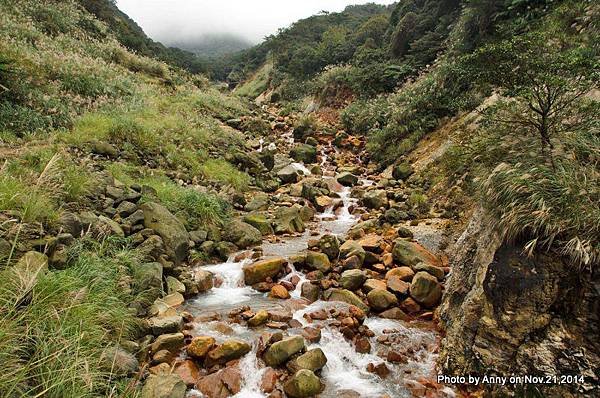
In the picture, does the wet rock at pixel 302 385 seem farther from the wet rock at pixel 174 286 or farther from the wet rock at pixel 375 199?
the wet rock at pixel 375 199

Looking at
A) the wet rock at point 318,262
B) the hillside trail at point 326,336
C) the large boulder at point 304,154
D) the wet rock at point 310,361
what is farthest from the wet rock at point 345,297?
the large boulder at point 304,154

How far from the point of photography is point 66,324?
11.3ft

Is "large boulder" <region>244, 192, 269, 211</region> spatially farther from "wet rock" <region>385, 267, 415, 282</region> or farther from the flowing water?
"wet rock" <region>385, 267, 415, 282</region>

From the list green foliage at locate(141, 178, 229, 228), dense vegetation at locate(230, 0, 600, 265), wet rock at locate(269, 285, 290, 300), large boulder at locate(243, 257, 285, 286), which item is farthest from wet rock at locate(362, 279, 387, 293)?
green foliage at locate(141, 178, 229, 228)

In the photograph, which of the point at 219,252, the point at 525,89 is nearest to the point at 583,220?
the point at 525,89

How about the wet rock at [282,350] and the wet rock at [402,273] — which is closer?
the wet rock at [282,350]

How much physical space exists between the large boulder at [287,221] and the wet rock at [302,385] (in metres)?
5.50

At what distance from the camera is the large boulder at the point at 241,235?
864cm

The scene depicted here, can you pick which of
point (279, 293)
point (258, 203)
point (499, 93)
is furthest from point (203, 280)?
point (499, 93)

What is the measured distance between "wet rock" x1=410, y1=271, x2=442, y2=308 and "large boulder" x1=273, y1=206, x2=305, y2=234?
416cm

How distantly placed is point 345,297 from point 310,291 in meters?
0.63

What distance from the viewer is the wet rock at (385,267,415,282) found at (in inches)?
268

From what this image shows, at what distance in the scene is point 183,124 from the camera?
1349 cm

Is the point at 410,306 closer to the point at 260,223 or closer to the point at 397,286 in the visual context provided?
the point at 397,286
